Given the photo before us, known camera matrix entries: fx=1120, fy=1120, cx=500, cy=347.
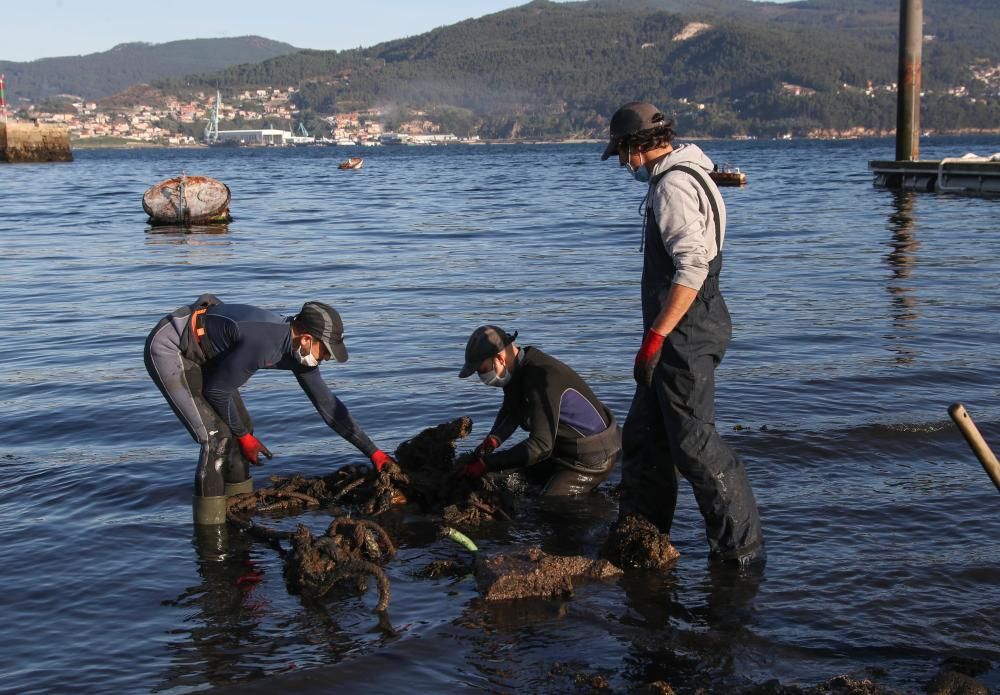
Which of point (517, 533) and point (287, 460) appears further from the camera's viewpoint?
point (287, 460)

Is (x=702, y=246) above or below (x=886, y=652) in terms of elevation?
above

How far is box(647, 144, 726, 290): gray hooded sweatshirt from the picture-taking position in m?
5.41

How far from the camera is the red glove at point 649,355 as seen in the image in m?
5.45

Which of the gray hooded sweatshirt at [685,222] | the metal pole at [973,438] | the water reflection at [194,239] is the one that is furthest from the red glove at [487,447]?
the water reflection at [194,239]

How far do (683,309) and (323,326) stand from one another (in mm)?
2105

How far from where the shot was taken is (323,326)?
20.8 feet

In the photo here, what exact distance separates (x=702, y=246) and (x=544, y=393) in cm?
185

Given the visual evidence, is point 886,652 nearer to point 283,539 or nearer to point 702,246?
point 702,246

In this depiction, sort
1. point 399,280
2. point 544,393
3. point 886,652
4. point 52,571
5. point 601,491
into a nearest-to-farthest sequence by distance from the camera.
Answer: point 886,652 < point 52,571 < point 544,393 < point 601,491 < point 399,280

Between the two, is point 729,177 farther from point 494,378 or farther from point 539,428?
point 494,378

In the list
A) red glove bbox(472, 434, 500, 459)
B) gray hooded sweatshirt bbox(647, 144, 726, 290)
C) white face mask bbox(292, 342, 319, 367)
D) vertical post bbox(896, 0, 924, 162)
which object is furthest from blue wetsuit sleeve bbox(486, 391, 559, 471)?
vertical post bbox(896, 0, 924, 162)

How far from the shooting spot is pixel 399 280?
61.4ft

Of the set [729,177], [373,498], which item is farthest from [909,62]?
[373,498]

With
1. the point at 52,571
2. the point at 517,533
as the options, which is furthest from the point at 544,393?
the point at 52,571
